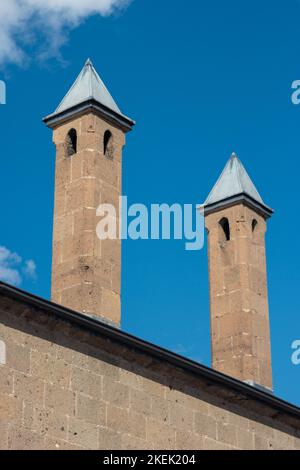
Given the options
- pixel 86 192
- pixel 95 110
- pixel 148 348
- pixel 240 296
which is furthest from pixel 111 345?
pixel 240 296

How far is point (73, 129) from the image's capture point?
15633 mm

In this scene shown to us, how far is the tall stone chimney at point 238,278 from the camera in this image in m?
17.0

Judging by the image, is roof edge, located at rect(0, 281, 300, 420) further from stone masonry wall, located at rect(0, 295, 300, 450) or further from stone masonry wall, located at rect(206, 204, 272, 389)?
stone masonry wall, located at rect(206, 204, 272, 389)

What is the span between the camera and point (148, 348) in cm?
1385

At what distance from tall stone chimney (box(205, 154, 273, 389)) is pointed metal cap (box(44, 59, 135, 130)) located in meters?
2.86

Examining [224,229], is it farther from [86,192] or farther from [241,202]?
[86,192]

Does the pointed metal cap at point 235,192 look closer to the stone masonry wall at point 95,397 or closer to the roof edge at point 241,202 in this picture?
the roof edge at point 241,202

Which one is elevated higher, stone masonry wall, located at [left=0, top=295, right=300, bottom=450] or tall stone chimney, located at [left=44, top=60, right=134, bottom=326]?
tall stone chimney, located at [left=44, top=60, right=134, bottom=326]

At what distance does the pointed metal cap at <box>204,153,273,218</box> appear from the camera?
1773 centimetres

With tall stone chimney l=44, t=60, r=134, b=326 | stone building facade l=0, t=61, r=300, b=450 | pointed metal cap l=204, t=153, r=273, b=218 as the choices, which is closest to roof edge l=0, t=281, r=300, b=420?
stone building facade l=0, t=61, r=300, b=450

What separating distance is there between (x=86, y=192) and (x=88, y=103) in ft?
4.47

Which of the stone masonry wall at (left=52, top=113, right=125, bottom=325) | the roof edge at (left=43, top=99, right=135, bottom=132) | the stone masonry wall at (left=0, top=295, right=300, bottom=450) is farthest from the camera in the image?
the roof edge at (left=43, top=99, right=135, bottom=132)
